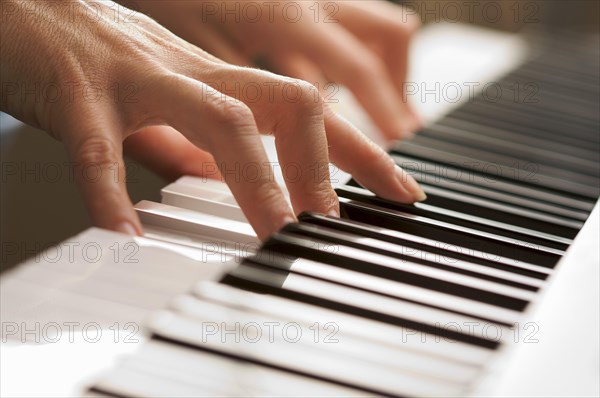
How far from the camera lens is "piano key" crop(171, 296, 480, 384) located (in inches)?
19.7

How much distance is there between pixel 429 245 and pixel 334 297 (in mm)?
160

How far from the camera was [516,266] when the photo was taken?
682 millimetres

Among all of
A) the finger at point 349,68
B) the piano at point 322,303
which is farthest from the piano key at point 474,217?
the finger at point 349,68

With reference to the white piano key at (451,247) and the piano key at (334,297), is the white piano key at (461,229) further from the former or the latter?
the piano key at (334,297)

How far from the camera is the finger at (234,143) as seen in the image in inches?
28.1

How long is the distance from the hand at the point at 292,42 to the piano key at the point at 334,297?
2.36 feet

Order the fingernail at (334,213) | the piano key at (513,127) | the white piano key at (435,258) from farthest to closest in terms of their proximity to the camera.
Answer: the piano key at (513,127), the fingernail at (334,213), the white piano key at (435,258)

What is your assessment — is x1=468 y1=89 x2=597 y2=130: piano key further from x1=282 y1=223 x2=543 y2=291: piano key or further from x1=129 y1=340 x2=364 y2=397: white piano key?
x1=129 y1=340 x2=364 y2=397: white piano key

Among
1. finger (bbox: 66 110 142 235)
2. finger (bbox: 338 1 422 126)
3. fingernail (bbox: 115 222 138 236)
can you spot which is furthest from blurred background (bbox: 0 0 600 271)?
finger (bbox: 338 1 422 126)

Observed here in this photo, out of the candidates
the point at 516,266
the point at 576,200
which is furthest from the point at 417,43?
the point at 516,266

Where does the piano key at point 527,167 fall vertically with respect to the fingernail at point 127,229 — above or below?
above

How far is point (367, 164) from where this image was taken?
2.80 ft

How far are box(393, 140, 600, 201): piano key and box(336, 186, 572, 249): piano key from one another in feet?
0.52

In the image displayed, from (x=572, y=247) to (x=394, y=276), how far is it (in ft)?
0.76
